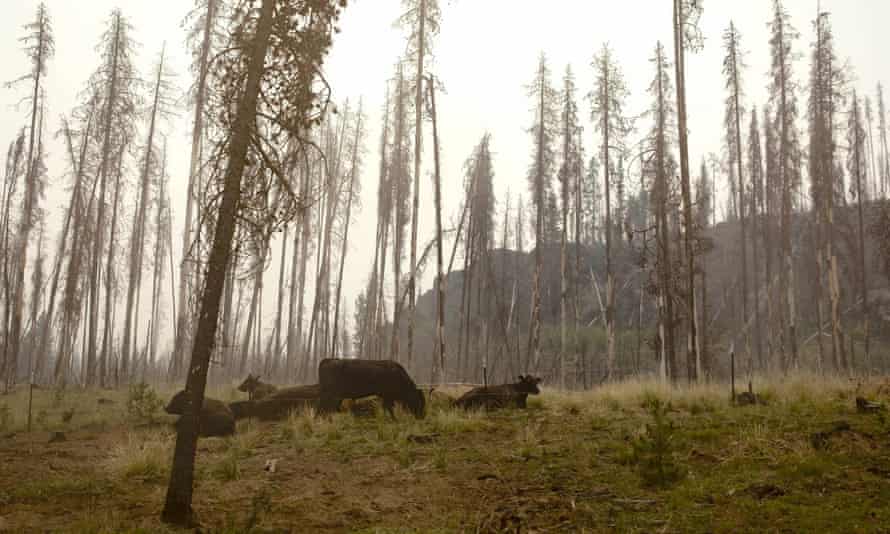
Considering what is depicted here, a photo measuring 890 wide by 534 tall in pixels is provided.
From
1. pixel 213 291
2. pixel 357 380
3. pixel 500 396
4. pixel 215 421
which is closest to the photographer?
pixel 213 291

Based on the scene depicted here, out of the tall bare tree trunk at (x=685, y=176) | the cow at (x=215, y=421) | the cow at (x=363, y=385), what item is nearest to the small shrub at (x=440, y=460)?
the cow at (x=363, y=385)

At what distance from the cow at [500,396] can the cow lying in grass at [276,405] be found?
357cm

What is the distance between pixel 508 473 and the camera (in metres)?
7.88

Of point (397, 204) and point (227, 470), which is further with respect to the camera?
point (397, 204)

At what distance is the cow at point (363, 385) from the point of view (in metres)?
12.8

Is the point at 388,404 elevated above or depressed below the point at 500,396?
below

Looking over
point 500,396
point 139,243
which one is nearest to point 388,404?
point 500,396

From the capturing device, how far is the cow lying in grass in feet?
43.9

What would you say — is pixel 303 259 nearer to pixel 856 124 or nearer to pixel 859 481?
pixel 859 481

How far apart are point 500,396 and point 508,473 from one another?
17.8 ft

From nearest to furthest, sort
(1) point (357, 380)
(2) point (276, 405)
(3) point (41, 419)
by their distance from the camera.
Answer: (1) point (357, 380), (2) point (276, 405), (3) point (41, 419)

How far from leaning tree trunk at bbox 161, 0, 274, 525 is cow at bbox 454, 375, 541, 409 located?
7.38 m

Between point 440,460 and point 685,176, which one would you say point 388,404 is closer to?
point 440,460

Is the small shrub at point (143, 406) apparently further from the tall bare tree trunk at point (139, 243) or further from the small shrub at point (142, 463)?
the tall bare tree trunk at point (139, 243)
